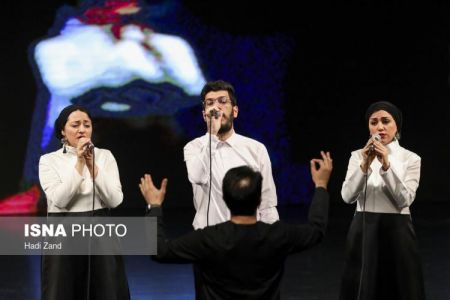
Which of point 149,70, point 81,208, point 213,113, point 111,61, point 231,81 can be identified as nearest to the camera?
point 213,113

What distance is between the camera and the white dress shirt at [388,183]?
334 centimetres

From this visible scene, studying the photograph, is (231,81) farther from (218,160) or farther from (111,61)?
(218,160)

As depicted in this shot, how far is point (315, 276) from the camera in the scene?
5.16 metres

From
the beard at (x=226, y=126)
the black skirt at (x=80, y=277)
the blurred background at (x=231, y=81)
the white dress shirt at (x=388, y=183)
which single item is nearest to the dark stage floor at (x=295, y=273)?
the white dress shirt at (x=388, y=183)

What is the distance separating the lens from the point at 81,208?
3.26 metres

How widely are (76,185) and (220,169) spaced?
1.92 feet

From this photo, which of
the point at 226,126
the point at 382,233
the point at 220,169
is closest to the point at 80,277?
the point at 220,169

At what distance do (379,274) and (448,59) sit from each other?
6.56 metres

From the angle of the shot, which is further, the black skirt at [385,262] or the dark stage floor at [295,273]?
the dark stage floor at [295,273]

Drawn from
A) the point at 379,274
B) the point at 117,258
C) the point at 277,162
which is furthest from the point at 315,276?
the point at 277,162

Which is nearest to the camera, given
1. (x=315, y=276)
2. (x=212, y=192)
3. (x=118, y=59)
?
(x=212, y=192)

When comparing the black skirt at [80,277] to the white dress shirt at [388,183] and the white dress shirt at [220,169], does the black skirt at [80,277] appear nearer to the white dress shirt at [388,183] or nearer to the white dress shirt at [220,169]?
the white dress shirt at [220,169]

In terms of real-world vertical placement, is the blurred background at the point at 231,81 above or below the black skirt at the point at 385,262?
above

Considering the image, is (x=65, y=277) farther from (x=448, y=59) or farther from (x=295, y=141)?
(x=448, y=59)
